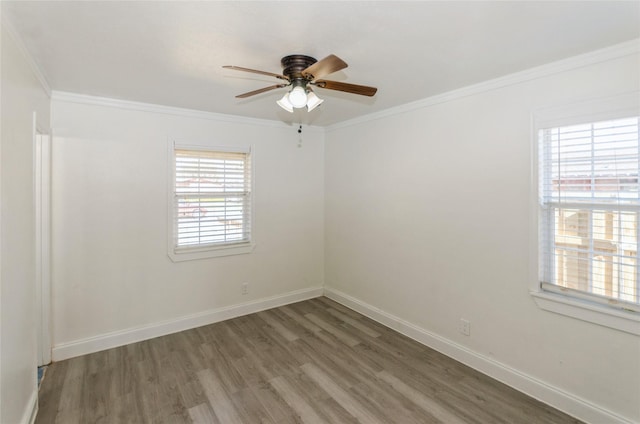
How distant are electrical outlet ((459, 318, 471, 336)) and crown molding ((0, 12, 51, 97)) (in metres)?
3.75

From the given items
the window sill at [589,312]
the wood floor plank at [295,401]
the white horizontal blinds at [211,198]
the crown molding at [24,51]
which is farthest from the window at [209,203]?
the window sill at [589,312]

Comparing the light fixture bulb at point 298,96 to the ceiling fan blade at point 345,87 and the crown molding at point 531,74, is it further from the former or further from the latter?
the crown molding at point 531,74

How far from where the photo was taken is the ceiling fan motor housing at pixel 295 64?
81.0 inches

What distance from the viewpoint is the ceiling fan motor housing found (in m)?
2.06

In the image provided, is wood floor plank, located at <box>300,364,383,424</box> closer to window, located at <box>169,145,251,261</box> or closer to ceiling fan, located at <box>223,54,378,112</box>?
window, located at <box>169,145,251,261</box>

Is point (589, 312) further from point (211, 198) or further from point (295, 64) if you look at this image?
point (211, 198)

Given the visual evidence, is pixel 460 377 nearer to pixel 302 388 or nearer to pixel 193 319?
pixel 302 388

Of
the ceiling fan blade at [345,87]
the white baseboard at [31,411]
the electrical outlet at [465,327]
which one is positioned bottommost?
the white baseboard at [31,411]

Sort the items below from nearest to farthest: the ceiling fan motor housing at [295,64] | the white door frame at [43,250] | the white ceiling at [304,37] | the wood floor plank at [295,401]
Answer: the white ceiling at [304,37] < the ceiling fan motor housing at [295,64] < the wood floor plank at [295,401] < the white door frame at [43,250]

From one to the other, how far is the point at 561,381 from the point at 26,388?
363 cm

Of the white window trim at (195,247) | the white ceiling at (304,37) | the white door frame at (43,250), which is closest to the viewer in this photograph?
the white ceiling at (304,37)

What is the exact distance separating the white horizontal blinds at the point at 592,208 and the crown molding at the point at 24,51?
3.39 meters

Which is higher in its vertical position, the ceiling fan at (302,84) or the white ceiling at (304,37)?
the white ceiling at (304,37)

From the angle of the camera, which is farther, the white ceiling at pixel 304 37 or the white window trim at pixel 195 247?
the white window trim at pixel 195 247
